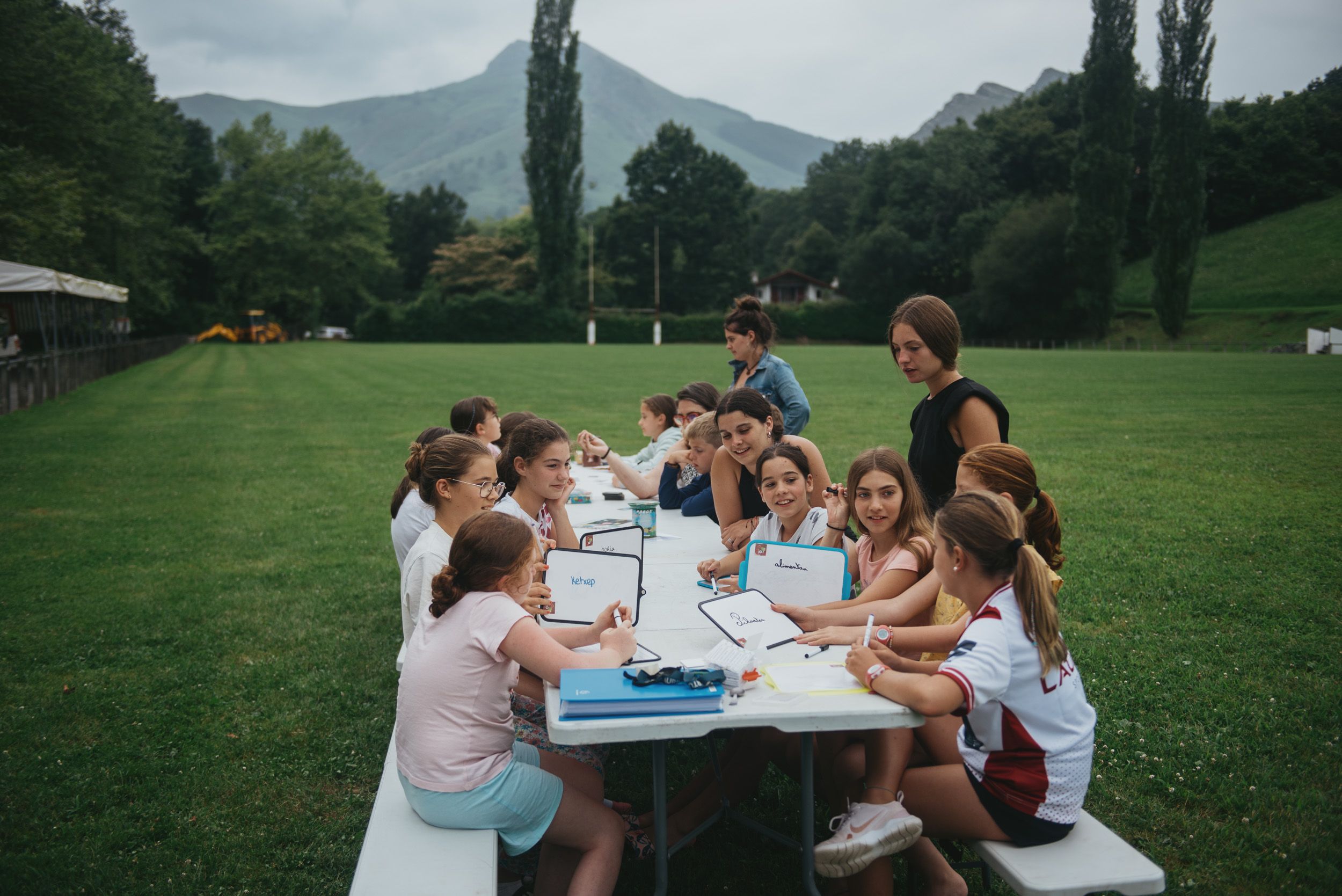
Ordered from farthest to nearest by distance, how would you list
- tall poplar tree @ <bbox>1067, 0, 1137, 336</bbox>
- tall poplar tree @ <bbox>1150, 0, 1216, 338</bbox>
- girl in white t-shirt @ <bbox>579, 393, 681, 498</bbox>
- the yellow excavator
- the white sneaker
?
the yellow excavator < tall poplar tree @ <bbox>1067, 0, 1137, 336</bbox> < tall poplar tree @ <bbox>1150, 0, 1216, 338</bbox> < girl in white t-shirt @ <bbox>579, 393, 681, 498</bbox> < the white sneaker

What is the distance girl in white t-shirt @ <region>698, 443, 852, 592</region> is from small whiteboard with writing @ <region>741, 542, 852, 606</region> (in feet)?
1.44

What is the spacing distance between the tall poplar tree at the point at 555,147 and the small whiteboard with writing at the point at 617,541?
199ft

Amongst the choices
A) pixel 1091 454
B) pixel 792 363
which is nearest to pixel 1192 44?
pixel 792 363

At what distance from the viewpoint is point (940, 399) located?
13.3ft

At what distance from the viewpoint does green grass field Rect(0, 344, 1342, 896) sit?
11.6 ft

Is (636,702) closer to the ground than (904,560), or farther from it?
closer to the ground

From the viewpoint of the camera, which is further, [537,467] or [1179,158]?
[1179,158]

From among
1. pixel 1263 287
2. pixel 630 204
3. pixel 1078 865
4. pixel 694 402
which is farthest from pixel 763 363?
pixel 630 204

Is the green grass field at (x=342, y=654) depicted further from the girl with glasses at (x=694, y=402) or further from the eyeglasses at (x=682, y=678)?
the girl with glasses at (x=694, y=402)

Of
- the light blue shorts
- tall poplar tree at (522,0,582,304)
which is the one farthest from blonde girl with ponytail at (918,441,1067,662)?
tall poplar tree at (522,0,582,304)

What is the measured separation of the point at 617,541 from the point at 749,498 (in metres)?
1.33

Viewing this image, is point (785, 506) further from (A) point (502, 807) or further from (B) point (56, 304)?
(B) point (56, 304)

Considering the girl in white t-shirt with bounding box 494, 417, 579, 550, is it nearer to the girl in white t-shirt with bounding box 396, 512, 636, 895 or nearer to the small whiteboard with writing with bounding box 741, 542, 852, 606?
the small whiteboard with writing with bounding box 741, 542, 852, 606

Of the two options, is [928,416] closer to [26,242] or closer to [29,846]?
[29,846]
